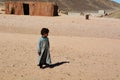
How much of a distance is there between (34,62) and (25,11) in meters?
34.5

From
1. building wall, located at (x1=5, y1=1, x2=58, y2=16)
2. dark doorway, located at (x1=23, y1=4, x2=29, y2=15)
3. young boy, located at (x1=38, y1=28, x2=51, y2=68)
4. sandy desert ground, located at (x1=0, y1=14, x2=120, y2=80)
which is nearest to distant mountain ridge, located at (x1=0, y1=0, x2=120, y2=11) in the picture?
dark doorway, located at (x1=23, y1=4, x2=29, y2=15)

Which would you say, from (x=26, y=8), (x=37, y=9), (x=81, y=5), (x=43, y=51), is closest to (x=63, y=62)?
(x=43, y=51)

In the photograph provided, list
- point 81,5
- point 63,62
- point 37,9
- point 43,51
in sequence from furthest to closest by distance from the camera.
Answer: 1. point 81,5
2. point 37,9
3. point 63,62
4. point 43,51

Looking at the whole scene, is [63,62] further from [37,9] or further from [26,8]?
[26,8]

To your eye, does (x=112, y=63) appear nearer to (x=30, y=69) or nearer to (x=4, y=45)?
(x=30, y=69)

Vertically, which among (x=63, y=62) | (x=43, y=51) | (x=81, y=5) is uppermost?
(x=81, y=5)

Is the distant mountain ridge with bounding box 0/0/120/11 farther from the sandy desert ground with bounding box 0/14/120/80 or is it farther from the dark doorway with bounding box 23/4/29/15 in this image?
the sandy desert ground with bounding box 0/14/120/80

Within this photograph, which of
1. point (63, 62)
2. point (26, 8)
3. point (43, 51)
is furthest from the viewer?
point (26, 8)

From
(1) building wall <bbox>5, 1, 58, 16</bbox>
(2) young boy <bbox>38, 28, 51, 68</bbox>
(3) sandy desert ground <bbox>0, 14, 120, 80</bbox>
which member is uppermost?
(1) building wall <bbox>5, 1, 58, 16</bbox>

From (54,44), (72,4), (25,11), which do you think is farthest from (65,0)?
(54,44)

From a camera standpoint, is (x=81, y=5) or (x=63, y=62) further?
(x=81, y=5)

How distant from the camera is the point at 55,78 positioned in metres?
8.39

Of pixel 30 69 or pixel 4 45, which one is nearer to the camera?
pixel 30 69

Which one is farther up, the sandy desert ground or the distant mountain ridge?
the distant mountain ridge
